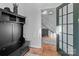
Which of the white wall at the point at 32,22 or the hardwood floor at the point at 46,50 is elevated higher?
the white wall at the point at 32,22

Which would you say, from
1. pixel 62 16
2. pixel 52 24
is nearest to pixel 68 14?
pixel 62 16

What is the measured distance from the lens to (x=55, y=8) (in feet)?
4.84

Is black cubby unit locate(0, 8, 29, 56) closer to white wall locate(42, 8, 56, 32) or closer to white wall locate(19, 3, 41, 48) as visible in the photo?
white wall locate(19, 3, 41, 48)

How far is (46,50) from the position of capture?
150 cm

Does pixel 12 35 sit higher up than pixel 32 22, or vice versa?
pixel 32 22

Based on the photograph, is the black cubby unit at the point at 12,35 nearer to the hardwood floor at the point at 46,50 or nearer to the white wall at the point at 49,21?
the hardwood floor at the point at 46,50

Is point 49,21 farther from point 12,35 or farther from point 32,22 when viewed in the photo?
point 12,35

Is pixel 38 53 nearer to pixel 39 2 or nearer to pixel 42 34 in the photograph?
pixel 42 34

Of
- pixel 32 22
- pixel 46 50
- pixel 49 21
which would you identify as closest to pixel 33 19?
pixel 32 22

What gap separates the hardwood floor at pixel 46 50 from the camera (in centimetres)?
149

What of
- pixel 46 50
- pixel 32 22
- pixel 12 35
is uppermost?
pixel 32 22

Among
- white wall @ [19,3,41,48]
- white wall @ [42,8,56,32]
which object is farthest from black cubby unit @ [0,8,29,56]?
white wall @ [42,8,56,32]

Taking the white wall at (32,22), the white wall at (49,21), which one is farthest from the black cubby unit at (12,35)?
the white wall at (49,21)

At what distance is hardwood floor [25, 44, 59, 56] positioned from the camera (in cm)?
149
